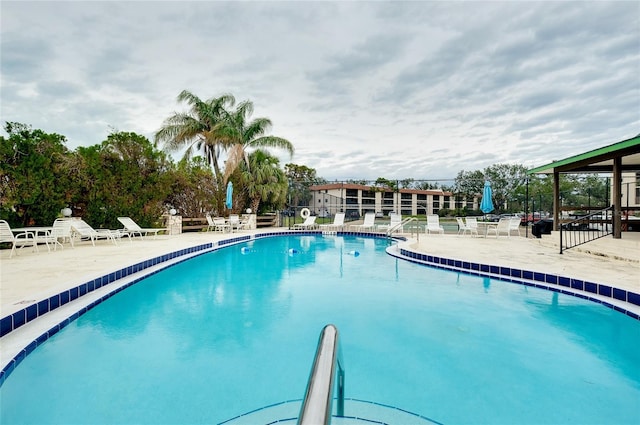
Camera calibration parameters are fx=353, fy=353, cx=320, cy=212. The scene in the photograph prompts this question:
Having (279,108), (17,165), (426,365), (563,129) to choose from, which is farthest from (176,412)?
(563,129)

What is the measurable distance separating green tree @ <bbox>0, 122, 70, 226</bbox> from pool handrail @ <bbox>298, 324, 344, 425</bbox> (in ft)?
34.0

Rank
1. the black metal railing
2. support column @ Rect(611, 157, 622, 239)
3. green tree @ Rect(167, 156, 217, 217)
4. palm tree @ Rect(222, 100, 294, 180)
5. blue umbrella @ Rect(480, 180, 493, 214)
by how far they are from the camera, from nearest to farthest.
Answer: the black metal railing < support column @ Rect(611, 157, 622, 239) < blue umbrella @ Rect(480, 180, 493, 214) < green tree @ Rect(167, 156, 217, 217) < palm tree @ Rect(222, 100, 294, 180)

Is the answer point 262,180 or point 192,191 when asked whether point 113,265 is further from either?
point 262,180

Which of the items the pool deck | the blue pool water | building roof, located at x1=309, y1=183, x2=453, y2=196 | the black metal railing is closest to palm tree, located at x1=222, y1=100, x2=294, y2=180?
building roof, located at x1=309, y1=183, x2=453, y2=196

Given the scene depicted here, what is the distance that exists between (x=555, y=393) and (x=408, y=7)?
10852mm

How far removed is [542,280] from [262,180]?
46.6ft

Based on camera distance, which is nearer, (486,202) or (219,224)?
(486,202)

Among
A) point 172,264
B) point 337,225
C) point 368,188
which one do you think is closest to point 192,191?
point 337,225

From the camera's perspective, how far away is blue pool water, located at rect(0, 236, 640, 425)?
2.55m

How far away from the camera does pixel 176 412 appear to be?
2.47 m

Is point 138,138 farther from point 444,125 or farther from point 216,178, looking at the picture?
point 444,125

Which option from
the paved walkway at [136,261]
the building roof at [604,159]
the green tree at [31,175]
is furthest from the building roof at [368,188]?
the green tree at [31,175]

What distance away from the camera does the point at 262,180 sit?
1812 cm

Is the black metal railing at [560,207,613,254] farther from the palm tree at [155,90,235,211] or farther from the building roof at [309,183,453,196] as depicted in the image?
the palm tree at [155,90,235,211]
